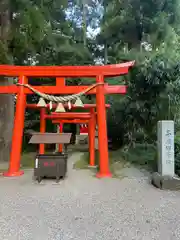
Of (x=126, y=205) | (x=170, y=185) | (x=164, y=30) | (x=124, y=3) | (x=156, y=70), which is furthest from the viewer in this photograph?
(x=124, y=3)

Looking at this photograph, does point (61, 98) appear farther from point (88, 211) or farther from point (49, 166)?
point (88, 211)

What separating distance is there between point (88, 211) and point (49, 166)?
7.13 feet

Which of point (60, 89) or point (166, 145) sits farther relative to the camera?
point (60, 89)

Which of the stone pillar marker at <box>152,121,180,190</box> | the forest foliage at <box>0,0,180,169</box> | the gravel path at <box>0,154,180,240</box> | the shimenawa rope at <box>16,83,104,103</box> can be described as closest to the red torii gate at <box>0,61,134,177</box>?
the shimenawa rope at <box>16,83,104,103</box>

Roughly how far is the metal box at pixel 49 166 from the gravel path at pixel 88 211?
0.73ft

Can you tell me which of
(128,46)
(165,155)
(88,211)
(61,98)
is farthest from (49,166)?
(128,46)

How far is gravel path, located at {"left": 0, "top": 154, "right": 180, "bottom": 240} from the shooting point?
2947mm

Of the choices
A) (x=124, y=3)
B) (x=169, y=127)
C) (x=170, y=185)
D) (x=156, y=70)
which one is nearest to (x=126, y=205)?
(x=170, y=185)

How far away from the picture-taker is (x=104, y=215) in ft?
11.6

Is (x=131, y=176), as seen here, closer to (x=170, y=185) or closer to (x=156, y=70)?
(x=170, y=185)

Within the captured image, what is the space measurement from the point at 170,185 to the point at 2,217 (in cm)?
339

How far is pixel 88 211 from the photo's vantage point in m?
3.72


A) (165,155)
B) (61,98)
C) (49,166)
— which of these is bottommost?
(49,166)

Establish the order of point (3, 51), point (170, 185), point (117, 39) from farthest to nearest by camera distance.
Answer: point (117, 39) → point (3, 51) → point (170, 185)
